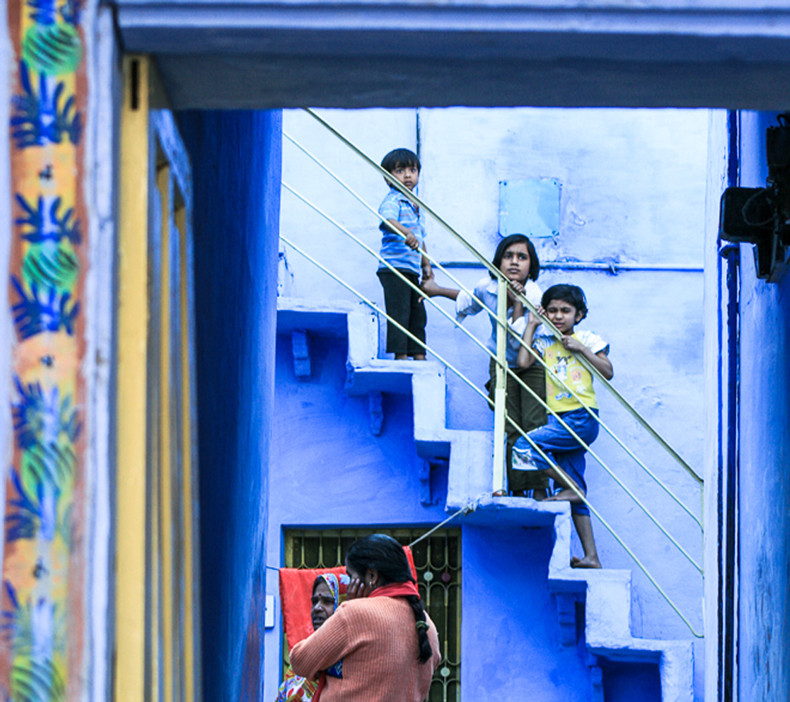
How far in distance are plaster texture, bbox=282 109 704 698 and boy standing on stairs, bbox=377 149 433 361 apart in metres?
0.57

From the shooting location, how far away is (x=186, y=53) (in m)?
1.83

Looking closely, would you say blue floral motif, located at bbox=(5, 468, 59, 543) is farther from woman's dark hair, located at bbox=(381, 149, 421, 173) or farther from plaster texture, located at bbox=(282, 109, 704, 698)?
plaster texture, located at bbox=(282, 109, 704, 698)

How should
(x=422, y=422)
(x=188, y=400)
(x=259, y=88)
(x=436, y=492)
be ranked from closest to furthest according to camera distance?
(x=259, y=88) → (x=188, y=400) → (x=422, y=422) → (x=436, y=492)

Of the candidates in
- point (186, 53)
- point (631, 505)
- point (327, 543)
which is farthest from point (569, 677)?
point (186, 53)

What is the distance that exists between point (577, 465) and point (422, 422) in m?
1.01

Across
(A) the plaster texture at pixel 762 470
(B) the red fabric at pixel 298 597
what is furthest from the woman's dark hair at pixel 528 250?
(A) the plaster texture at pixel 762 470

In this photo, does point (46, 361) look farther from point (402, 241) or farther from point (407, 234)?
point (402, 241)

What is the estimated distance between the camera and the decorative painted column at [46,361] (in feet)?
5.42

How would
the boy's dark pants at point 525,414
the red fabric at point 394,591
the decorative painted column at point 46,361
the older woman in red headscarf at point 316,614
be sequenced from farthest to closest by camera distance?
the boy's dark pants at point 525,414 < the older woman in red headscarf at point 316,614 < the red fabric at point 394,591 < the decorative painted column at point 46,361

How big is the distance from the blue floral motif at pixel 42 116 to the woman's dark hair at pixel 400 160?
5.69 metres

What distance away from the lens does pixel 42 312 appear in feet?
5.59

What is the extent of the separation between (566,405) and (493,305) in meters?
0.83

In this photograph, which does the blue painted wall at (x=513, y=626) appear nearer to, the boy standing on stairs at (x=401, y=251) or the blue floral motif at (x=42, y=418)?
the boy standing on stairs at (x=401, y=251)

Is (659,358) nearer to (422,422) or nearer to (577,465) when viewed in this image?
(577,465)
